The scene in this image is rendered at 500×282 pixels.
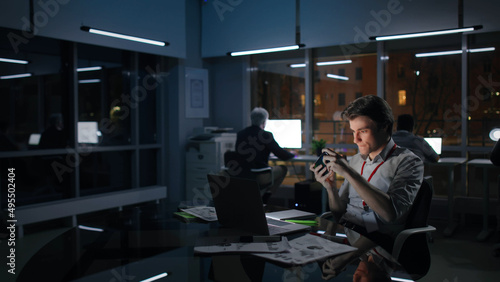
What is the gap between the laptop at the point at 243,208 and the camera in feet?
5.51

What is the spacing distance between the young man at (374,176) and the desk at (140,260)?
528mm

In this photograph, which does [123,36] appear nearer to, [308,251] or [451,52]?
[451,52]

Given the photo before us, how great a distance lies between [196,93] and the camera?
21.2 feet

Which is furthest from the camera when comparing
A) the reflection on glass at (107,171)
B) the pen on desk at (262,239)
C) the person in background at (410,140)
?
the reflection on glass at (107,171)

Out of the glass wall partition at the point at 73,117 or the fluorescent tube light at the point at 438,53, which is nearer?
the glass wall partition at the point at 73,117

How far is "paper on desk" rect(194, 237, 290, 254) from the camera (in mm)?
1527

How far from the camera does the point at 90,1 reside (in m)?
4.84

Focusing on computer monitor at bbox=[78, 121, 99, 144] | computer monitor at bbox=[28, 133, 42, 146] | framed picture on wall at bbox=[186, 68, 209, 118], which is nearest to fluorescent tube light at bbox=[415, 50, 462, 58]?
framed picture on wall at bbox=[186, 68, 209, 118]

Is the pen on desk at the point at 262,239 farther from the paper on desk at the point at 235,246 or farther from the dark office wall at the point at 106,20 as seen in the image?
the dark office wall at the point at 106,20

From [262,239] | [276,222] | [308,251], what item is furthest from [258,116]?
[308,251]

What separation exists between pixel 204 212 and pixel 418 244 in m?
1.08

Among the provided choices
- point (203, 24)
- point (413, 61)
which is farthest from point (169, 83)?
point (413, 61)

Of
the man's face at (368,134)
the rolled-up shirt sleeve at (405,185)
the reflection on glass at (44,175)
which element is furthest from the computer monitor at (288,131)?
the rolled-up shirt sleeve at (405,185)

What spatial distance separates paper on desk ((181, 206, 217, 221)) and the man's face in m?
0.82
